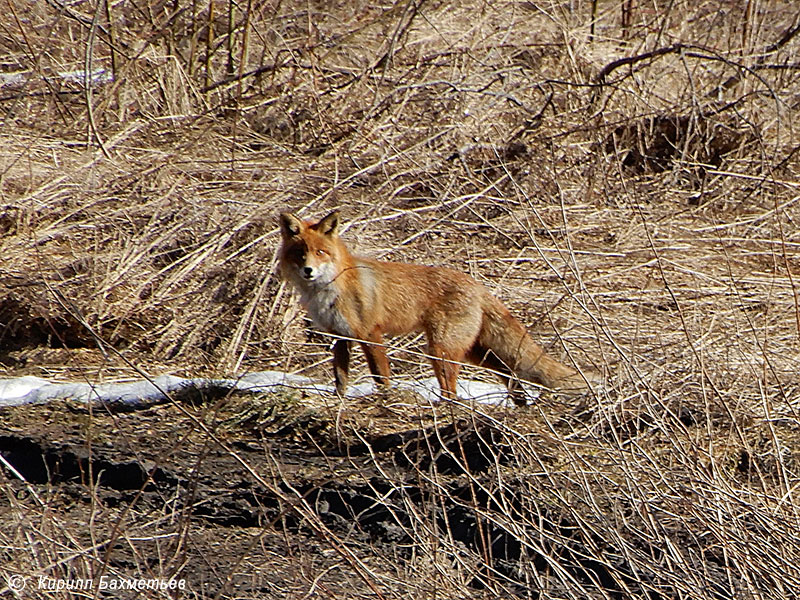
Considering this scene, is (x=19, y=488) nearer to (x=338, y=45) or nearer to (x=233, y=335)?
(x=233, y=335)

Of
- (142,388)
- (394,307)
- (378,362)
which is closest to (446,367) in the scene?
(378,362)

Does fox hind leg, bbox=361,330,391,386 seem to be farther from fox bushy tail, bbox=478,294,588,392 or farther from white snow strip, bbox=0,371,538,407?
fox bushy tail, bbox=478,294,588,392

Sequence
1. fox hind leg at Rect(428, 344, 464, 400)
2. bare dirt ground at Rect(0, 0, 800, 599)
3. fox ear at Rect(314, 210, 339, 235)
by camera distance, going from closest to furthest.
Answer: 1. bare dirt ground at Rect(0, 0, 800, 599)
2. fox hind leg at Rect(428, 344, 464, 400)
3. fox ear at Rect(314, 210, 339, 235)

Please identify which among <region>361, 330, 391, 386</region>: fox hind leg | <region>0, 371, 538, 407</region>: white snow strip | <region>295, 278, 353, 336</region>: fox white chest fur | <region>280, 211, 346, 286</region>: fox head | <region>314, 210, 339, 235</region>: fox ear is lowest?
<region>0, 371, 538, 407</region>: white snow strip

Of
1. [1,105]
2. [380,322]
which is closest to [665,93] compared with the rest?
[380,322]

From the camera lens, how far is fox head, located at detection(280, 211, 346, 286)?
5547mm

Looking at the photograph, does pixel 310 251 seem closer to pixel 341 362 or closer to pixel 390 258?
pixel 341 362

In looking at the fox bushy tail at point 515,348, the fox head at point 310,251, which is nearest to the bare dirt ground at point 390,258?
the fox bushy tail at point 515,348

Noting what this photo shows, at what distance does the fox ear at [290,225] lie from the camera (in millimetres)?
5629

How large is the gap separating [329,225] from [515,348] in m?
1.23

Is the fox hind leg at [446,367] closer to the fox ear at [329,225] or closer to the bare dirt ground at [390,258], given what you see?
the bare dirt ground at [390,258]

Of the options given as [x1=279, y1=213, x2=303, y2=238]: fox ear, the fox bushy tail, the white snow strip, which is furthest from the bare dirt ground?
[x1=279, y1=213, x2=303, y2=238]: fox ear

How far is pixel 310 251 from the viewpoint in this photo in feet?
18.3

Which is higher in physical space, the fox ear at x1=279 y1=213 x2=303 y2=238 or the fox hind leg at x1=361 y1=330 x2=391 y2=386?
the fox ear at x1=279 y1=213 x2=303 y2=238
